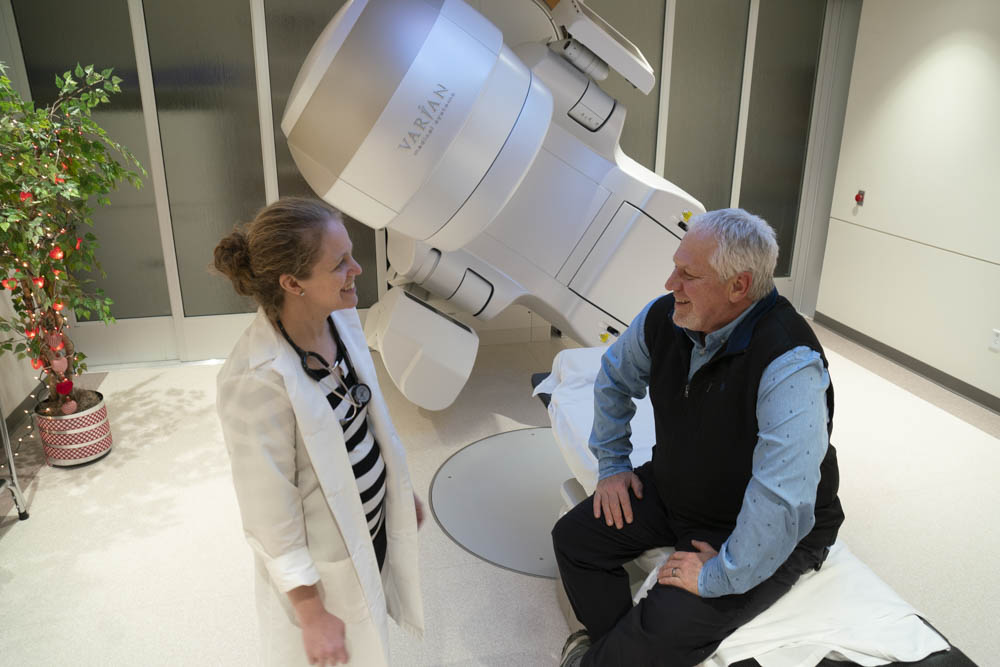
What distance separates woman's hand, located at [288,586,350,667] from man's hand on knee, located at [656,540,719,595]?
62cm

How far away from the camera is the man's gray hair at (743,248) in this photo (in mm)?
1387

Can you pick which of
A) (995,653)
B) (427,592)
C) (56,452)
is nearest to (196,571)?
(427,592)

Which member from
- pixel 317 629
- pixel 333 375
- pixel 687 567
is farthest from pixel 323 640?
pixel 687 567

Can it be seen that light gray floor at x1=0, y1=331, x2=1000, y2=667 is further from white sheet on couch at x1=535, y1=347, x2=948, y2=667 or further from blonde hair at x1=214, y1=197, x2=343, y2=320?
blonde hair at x1=214, y1=197, x2=343, y2=320

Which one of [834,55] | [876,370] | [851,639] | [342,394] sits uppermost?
[834,55]

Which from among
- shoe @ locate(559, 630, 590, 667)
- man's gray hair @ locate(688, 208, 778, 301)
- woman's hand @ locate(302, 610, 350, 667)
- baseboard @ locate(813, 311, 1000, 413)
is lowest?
baseboard @ locate(813, 311, 1000, 413)

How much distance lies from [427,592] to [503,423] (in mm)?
1025

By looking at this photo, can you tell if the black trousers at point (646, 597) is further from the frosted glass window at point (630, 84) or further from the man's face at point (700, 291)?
the frosted glass window at point (630, 84)

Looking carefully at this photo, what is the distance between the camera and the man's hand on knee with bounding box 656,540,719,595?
4.67 feet

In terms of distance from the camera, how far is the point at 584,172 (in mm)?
2455

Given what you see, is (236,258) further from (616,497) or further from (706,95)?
(706,95)

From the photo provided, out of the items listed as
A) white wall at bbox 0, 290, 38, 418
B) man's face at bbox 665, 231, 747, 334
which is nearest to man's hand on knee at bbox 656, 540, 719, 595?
man's face at bbox 665, 231, 747, 334

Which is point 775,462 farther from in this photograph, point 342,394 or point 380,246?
point 380,246

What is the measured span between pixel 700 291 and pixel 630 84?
2337 mm
